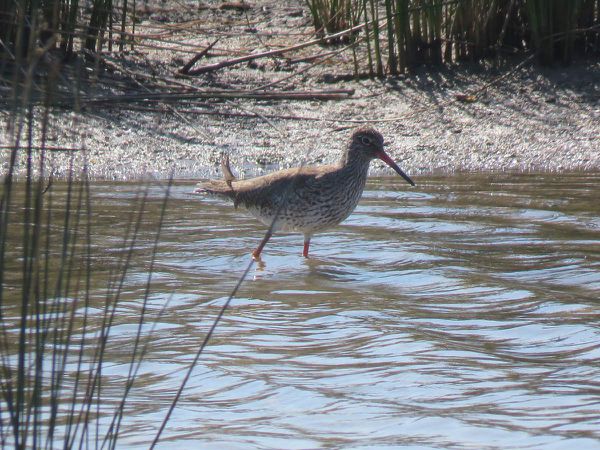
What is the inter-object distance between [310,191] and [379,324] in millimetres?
2375

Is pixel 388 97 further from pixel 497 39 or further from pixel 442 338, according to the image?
pixel 442 338

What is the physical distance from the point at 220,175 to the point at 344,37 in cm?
268

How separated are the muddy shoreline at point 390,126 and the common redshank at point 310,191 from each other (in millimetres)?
1431

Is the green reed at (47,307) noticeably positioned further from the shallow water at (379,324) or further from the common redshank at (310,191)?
the common redshank at (310,191)

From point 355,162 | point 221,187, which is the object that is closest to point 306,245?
point 355,162

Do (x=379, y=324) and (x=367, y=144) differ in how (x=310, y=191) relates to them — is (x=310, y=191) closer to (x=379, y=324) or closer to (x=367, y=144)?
(x=367, y=144)

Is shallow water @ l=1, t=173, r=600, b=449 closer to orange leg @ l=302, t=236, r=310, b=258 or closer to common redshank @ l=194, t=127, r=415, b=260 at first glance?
A: orange leg @ l=302, t=236, r=310, b=258

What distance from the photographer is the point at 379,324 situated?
5.90 m

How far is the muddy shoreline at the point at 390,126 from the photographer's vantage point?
1005 centimetres

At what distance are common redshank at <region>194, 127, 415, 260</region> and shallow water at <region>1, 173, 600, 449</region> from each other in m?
0.23

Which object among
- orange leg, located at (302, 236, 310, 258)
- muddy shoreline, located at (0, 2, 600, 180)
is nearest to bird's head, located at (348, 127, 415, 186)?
orange leg, located at (302, 236, 310, 258)

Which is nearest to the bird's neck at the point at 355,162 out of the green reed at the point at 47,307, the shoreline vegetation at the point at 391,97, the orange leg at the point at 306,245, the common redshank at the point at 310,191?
the common redshank at the point at 310,191

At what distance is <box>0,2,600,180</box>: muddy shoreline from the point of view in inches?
396

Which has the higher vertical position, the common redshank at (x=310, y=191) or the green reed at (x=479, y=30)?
the green reed at (x=479, y=30)
